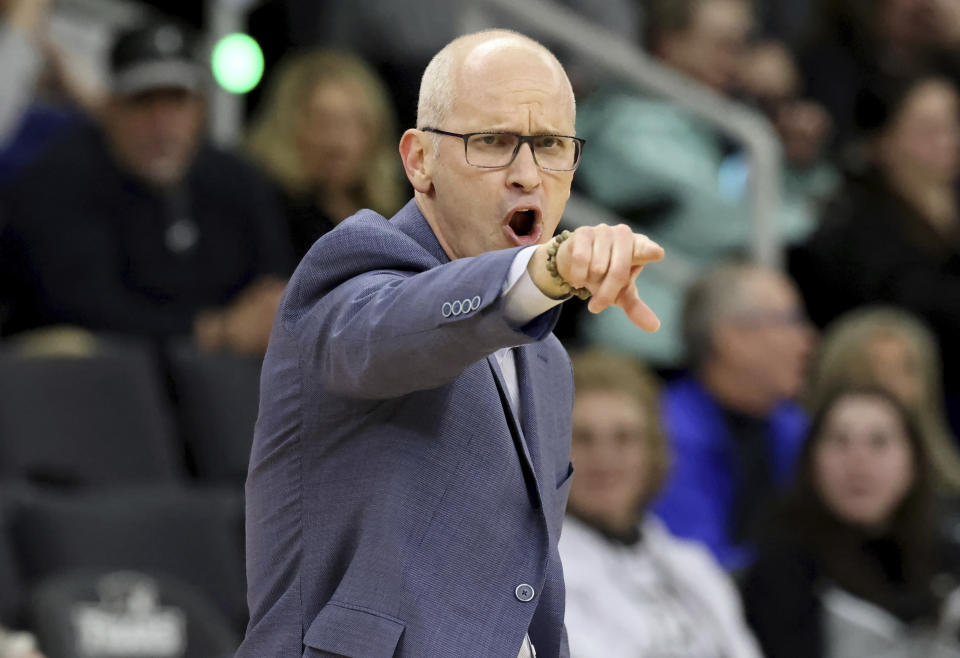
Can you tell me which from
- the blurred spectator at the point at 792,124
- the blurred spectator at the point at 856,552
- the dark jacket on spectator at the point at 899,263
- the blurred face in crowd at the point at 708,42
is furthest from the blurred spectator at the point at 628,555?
Answer: the blurred spectator at the point at 792,124

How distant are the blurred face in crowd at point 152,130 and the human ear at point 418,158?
299cm

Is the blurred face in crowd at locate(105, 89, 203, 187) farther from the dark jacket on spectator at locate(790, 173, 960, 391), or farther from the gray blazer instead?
the gray blazer

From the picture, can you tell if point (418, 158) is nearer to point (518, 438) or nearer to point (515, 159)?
point (515, 159)

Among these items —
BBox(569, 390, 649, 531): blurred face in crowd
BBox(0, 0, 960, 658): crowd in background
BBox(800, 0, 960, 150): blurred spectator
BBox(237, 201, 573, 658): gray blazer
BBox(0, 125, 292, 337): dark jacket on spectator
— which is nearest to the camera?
BBox(237, 201, 573, 658): gray blazer

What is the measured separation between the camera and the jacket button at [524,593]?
6.55 feet

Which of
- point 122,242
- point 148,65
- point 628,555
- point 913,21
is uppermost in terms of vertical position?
point 148,65

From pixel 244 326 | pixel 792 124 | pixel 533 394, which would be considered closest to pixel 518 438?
pixel 533 394

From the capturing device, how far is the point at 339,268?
78.2 inches

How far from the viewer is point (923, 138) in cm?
677

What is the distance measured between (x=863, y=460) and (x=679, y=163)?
1656mm

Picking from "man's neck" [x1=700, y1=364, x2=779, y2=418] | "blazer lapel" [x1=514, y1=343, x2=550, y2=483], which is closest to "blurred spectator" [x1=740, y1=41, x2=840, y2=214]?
"man's neck" [x1=700, y1=364, x2=779, y2=418]

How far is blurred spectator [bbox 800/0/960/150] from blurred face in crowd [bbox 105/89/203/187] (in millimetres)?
3688

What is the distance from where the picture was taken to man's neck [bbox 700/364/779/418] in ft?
18.2

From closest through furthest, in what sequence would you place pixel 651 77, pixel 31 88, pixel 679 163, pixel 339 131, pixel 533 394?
pixel 533 394 < pixel 339 131 < pixel 31 88 < pixel 651 77 < pixel 679 163
